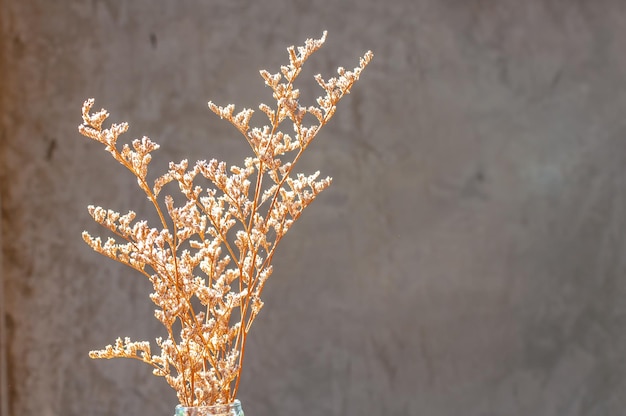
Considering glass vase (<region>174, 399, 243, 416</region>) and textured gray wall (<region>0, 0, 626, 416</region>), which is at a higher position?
textured gray wall (<region>0, 0, 626, 416</region>)

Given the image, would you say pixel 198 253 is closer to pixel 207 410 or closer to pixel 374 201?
pixel 207 410

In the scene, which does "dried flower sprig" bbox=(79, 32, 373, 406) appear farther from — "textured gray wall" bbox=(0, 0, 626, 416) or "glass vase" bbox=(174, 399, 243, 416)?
"textured gray wall" bbox=(0, 0, 626, 416)

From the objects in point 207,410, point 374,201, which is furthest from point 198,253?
point 374,201

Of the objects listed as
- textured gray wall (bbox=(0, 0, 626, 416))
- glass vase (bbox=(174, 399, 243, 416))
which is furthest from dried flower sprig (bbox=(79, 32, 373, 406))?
textured gray wall (bbox=(0, 0, 626, 416))

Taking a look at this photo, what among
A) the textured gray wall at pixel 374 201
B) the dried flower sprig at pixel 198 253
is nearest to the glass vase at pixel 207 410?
the dried flower sprig at pixel 198 253

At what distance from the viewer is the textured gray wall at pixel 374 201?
3264 mm

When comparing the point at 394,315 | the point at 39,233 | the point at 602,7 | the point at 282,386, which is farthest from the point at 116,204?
the point at 602,7

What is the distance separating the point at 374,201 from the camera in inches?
130

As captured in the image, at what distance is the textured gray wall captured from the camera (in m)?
3.26

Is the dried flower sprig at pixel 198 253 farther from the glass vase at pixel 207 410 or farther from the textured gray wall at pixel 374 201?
the textured gray wall at pixel 374 201

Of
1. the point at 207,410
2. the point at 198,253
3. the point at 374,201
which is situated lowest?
the point at 207,410

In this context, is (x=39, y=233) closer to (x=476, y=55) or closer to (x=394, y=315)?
(x=394, y=315)

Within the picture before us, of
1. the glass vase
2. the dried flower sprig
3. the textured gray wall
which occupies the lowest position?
the glass vase

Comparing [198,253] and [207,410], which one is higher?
[198,253]
